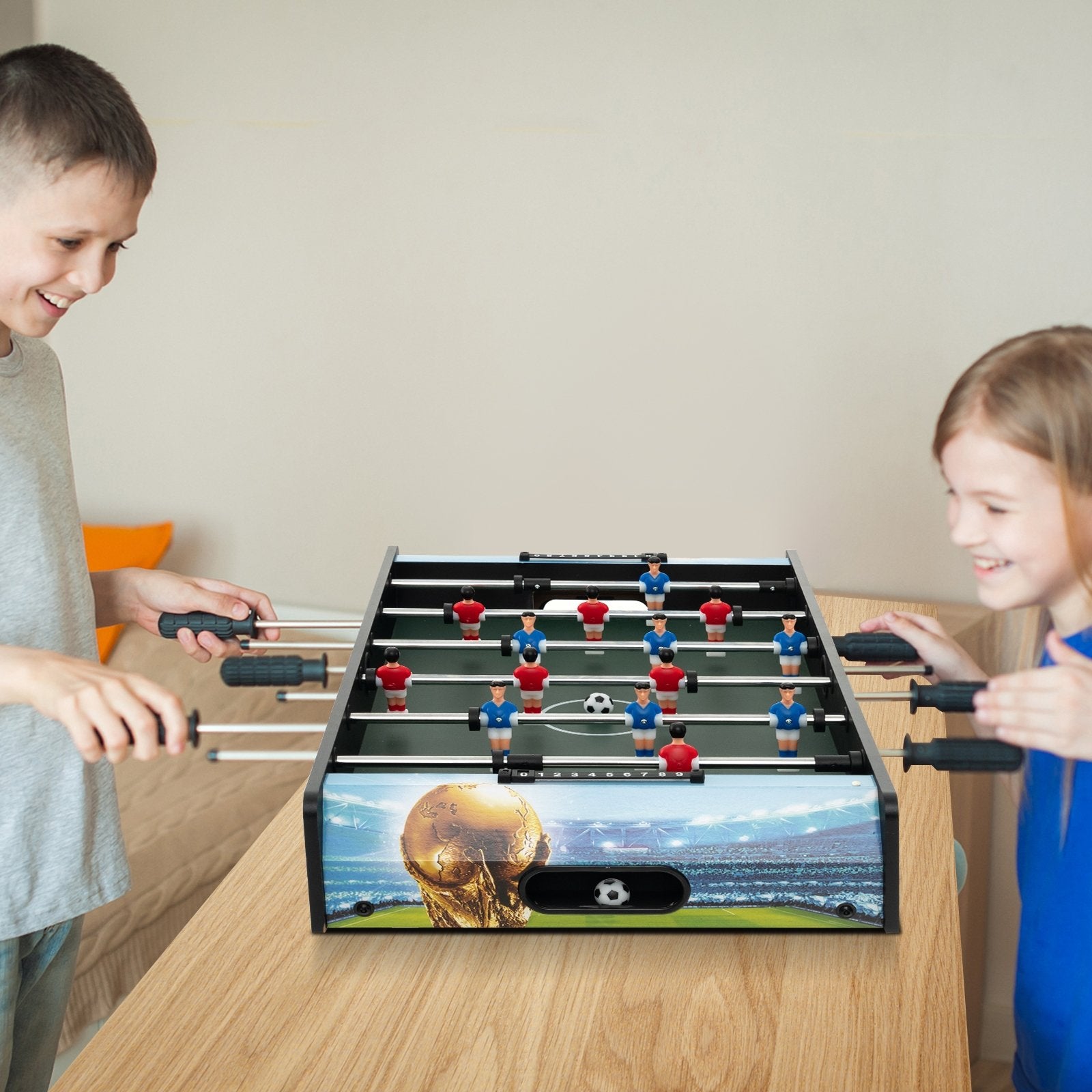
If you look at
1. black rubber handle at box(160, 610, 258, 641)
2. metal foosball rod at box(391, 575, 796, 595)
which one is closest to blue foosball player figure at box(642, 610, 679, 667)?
metal foosball rod at box(391, 575, 796, 595)

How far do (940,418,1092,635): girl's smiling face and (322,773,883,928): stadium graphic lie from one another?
255mm

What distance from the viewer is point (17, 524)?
141 centimetres

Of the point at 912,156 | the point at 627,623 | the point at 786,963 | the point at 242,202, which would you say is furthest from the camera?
the point at 242,202

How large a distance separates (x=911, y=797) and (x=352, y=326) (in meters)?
1.98

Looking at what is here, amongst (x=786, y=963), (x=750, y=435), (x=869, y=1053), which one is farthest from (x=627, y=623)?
(x=750, y=435)

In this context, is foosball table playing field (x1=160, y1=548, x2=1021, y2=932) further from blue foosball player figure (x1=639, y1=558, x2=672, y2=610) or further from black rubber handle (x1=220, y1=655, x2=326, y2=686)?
blue foosball player figure (x1=639, y1=558, x2=672, y2=610)

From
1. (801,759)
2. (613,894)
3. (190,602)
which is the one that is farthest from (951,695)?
(190,602)

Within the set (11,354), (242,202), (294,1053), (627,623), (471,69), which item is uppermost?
(471,69)

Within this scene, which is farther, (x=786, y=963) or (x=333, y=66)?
(x=333, y=66)

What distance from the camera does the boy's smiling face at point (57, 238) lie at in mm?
1269

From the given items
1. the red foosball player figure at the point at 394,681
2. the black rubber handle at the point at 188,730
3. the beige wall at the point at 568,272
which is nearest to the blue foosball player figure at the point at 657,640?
the red foosball player figure at the point at 394,681

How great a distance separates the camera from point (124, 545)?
3129 mm

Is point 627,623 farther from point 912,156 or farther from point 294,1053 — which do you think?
point 912,156

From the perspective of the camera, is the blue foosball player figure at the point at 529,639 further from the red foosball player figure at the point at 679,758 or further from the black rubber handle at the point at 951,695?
the black rubber handle at the point at 951,695
